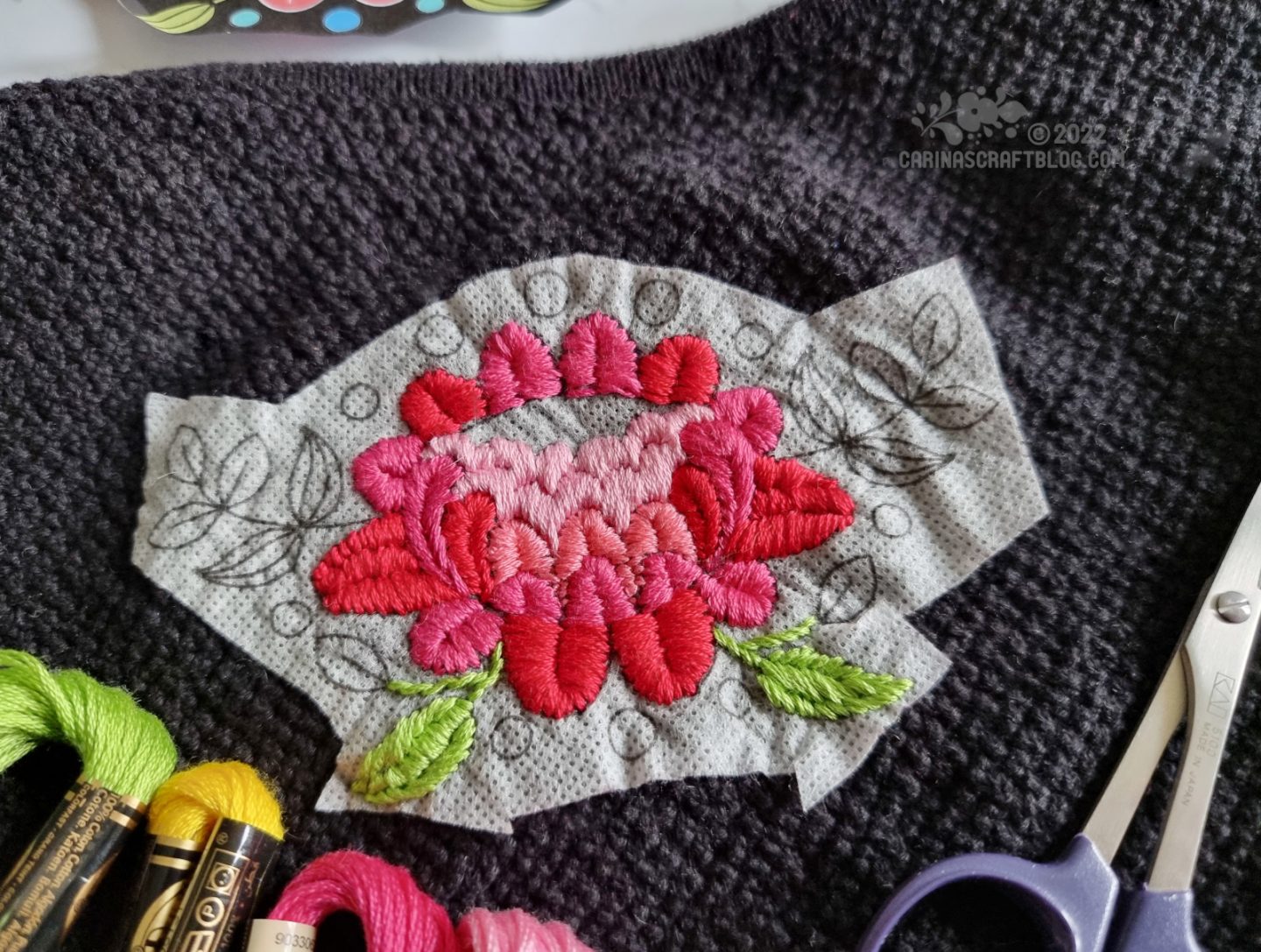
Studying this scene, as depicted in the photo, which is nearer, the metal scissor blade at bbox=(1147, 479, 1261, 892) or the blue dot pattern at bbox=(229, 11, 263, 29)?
the metal scissor blade at bbox=(1147, 479, 1261, 892)

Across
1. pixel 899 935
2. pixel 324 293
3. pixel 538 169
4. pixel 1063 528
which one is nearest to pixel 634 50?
pixel 538 169

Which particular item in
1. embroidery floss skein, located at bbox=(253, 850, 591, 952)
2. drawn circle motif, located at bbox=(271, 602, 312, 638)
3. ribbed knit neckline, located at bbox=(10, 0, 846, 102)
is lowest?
embroidery floss skein, located at bbox=(253, 850, 591, 952)

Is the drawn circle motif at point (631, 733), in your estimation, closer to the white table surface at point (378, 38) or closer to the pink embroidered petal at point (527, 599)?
the pink embroidered petal at point (527, 599)

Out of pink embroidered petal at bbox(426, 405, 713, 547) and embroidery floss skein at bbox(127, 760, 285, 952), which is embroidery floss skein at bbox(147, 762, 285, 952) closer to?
embroidery floss skein at bbox(127, 760, 285, 952)

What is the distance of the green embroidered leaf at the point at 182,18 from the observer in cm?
67

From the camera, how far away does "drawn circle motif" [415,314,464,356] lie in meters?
0.59

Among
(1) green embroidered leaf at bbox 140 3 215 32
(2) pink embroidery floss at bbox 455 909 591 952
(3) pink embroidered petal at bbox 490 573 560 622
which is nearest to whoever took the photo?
(2) pink embroidery floss at bbox 455 909 591 952

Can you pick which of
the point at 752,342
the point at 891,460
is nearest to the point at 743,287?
the point at 752,342

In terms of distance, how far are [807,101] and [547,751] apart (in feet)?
1.43

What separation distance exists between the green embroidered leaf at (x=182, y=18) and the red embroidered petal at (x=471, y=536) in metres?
0.40

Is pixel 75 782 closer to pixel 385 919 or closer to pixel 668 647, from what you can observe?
pixel 385 919

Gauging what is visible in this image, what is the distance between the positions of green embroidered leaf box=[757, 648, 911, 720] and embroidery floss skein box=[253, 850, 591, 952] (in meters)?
0.16
